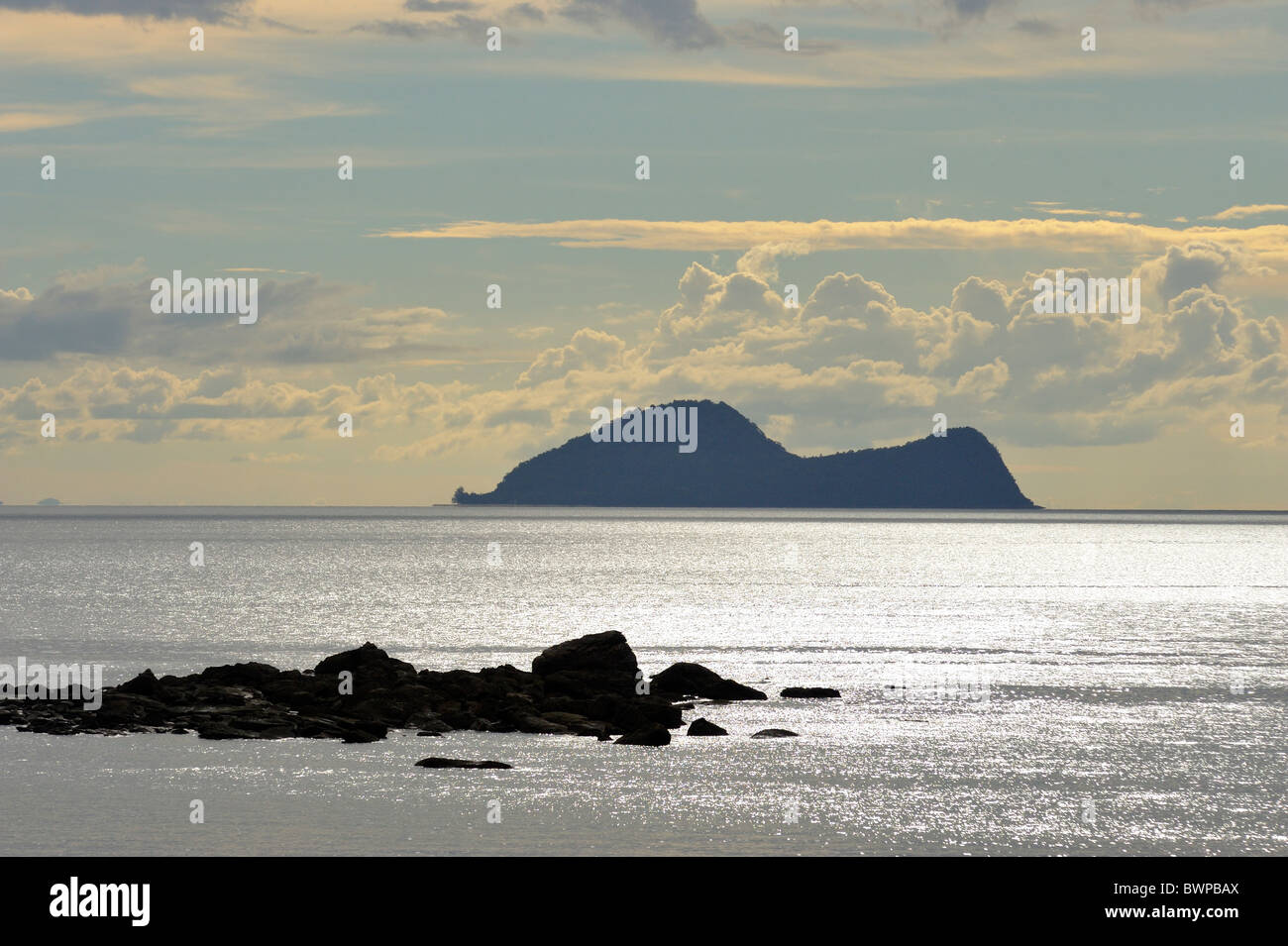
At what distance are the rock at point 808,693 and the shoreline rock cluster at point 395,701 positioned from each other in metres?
1.53

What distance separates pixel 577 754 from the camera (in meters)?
45.2

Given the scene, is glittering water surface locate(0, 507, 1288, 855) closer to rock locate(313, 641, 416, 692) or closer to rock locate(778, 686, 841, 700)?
rock locate(778, 686, 841, 700)

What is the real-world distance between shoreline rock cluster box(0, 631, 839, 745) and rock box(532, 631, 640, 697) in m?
0.05

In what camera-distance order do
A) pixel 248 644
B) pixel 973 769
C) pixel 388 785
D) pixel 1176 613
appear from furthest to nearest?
pixel 1176 613, pixel 248 644, pixel 973 769, pixel 388 785

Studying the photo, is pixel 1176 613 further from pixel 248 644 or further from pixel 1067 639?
pixel 248 644

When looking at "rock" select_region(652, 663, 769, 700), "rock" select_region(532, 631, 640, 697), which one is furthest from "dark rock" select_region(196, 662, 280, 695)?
"rock" select_region(652, 663, 769, 700)

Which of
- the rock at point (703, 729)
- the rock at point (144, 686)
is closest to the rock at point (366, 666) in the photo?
the rock at point (144, 686)

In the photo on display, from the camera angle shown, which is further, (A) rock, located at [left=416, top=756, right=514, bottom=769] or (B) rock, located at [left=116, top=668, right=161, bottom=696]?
(B) rock, located at [left=116, top=668, right=161, bottom=696]

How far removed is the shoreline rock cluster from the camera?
49406mm

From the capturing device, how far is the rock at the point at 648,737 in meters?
47.4

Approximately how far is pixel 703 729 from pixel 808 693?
13.7 metres

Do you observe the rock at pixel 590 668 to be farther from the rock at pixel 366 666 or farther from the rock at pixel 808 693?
the rock at pixel 808 693
